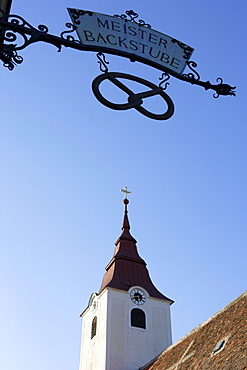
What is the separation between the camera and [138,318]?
2684 cm

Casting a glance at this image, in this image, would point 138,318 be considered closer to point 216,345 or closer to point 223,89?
point 216,345

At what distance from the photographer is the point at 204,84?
13.5ft

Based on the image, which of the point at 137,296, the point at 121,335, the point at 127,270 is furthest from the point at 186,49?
the point at 127,270

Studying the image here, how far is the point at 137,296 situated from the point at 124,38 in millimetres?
24918

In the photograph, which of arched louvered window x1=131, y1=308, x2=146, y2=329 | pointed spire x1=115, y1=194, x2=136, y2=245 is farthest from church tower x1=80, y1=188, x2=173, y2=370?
pointed spire x1=115, y1=194, x2=136, y2=245

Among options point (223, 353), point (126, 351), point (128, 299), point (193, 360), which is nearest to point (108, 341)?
point (126, 351)

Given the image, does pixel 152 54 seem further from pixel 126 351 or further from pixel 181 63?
pixel 126 351

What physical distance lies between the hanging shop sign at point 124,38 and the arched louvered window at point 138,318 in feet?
78.5

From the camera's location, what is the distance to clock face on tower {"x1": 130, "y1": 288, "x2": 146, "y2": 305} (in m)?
27.5

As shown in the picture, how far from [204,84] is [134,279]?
25.5 meters

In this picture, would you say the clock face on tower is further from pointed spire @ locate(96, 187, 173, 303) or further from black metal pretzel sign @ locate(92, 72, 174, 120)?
black metal pretzel sign @ locate(92, 72, 174, 120)

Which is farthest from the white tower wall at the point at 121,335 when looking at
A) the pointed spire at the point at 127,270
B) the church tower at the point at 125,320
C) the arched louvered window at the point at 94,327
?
the pointed spire at the point at 127,270

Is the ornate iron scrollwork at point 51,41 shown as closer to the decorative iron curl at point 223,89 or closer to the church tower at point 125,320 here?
the decorative iron curl at point 223,89

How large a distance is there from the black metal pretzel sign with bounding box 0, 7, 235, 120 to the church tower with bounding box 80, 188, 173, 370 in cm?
2243
